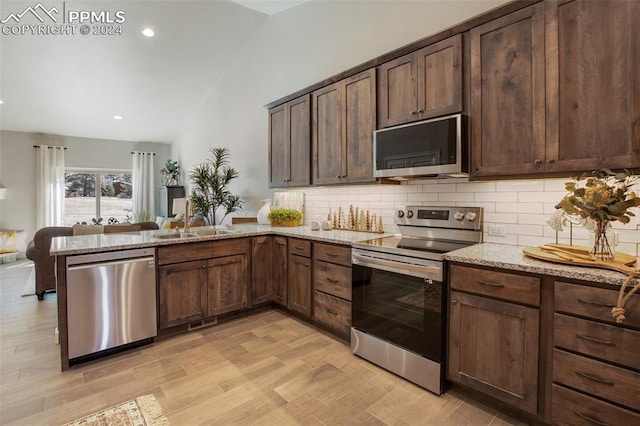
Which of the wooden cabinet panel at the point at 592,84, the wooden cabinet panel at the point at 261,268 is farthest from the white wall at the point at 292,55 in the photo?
the wooden cabinet panel at the point at 261,268

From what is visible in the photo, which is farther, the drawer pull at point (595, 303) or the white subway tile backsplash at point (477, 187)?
the white subway tile backsplash at point (477, 187)

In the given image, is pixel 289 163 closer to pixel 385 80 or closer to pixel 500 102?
pixel 385 80

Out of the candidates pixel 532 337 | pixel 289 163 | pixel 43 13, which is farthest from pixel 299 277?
pixel 43 13

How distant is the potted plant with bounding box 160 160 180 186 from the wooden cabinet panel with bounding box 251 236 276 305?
18.5ft

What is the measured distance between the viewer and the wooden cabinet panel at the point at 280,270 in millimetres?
3292

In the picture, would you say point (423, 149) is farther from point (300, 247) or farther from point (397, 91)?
point (300, 247)

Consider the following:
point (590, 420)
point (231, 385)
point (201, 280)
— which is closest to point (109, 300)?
point (201, 280)

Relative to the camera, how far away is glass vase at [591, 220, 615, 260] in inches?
62.9

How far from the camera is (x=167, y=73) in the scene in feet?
17.5

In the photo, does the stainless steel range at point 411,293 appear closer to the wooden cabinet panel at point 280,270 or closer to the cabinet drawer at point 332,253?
A: the cabinet drawer at point 332,253

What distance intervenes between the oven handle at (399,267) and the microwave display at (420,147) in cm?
72

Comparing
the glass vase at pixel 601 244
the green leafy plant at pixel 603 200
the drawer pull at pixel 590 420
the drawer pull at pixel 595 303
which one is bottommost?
the drawer pull at pixel 590 420

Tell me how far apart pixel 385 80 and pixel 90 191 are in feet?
25.8

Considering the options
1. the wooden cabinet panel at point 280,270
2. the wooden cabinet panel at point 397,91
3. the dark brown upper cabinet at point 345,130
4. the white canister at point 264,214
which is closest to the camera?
the wooden cabinet panel at point 397,91
